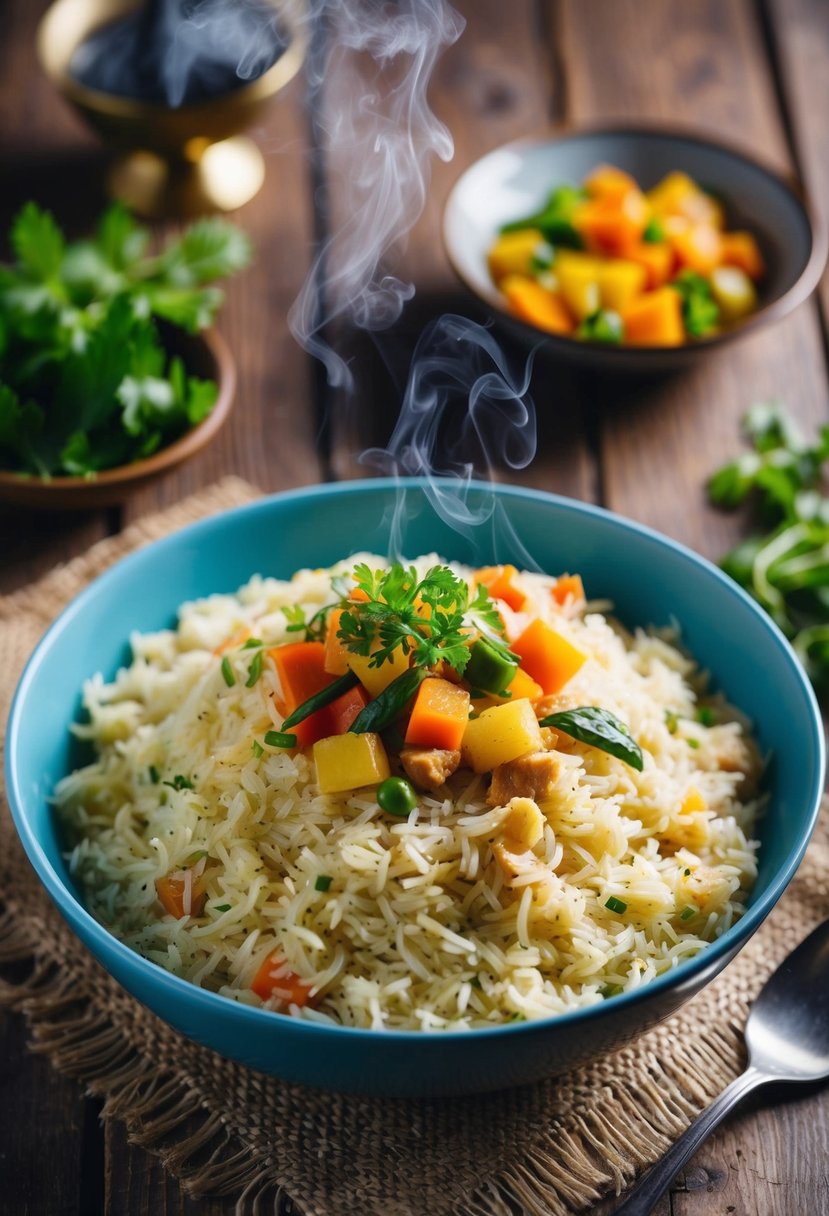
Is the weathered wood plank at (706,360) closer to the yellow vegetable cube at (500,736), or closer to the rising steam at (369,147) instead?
the rising steam at (369,147)

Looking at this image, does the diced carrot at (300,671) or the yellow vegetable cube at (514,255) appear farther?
the yellow vegetable cube at (514,255)

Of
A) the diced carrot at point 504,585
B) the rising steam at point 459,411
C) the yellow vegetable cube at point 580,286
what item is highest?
the yellow vegetable cube at point 580,286

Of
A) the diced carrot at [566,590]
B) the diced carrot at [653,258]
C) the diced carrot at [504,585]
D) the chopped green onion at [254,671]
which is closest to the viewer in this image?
the chopped green onion at [254,671]

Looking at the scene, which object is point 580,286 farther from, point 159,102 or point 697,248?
point 159,102

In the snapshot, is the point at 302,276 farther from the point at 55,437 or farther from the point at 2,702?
the point at 2,702

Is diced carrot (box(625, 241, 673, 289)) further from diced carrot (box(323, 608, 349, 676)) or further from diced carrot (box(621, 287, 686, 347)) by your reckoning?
diced carrot (box(323, 608, 349, 676))

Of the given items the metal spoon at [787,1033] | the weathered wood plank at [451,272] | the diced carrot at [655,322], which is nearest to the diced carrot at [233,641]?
the weathered wood plank at [451,272]

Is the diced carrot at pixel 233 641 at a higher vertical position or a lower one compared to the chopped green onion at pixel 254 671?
lower
